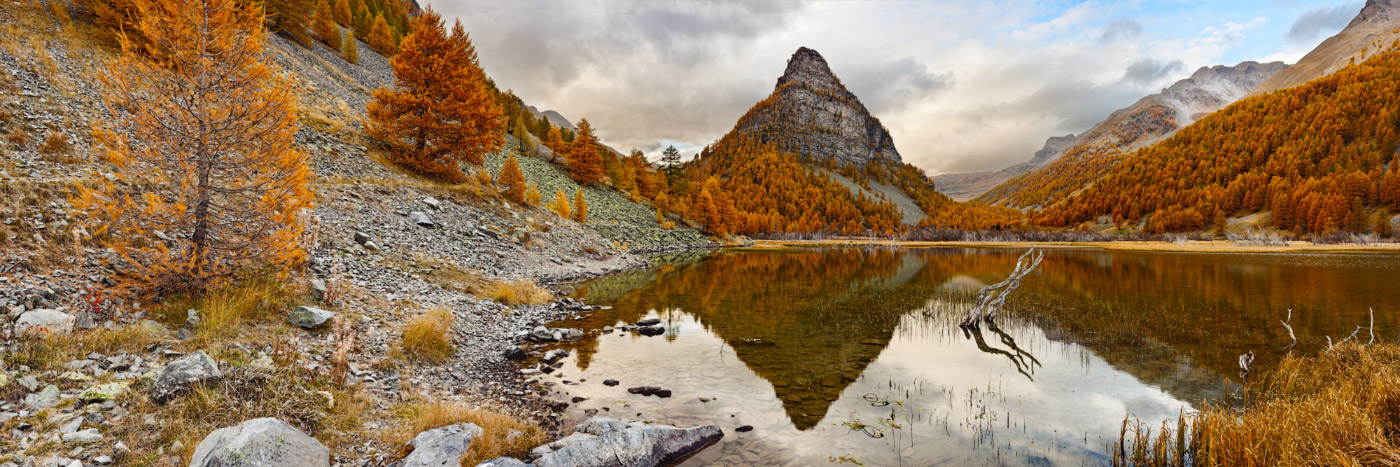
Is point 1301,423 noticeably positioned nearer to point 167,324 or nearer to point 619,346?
point 619,346

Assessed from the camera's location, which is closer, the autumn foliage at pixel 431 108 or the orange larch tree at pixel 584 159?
the autumn foliage at pixel 431 108

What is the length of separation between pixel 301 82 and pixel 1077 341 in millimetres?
50493

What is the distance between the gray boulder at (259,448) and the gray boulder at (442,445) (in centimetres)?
95

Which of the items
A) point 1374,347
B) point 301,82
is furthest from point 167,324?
point 301,82

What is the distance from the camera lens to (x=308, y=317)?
33.5 feet

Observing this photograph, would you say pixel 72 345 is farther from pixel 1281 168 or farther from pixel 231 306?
pixel 1281 168

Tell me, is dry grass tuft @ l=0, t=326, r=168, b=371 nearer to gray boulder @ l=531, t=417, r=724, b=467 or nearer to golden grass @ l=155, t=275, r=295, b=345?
golden grass @ l=155, t=275, r=295, b=345

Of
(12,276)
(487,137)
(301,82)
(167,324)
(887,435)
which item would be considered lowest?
(887,435)

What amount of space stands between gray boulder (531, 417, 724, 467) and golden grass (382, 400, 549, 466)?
1.41ft

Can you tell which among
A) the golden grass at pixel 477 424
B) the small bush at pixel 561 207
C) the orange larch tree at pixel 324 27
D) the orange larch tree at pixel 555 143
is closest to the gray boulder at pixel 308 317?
the golden grass at pixel 477 424

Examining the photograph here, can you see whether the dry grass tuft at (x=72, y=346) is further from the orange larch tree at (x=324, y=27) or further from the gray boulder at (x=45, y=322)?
the orange larch tree at (x=324, y=27)

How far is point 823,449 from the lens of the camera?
8227 mm

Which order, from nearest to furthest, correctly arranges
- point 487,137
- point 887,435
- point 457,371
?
point 887,435, point 457,371, point 487,137

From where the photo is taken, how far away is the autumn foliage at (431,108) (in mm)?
30062
